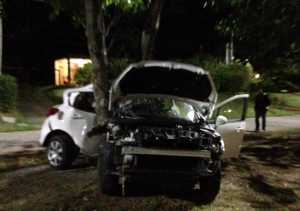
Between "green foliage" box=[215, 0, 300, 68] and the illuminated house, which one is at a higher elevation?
the illuminated house

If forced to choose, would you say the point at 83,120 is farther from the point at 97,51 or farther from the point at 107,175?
the point at 107,175

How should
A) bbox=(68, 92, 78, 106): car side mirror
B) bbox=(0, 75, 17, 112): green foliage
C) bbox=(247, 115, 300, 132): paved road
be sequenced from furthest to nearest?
bbox=(0, 75, 17, 112): green foliage
bbox=(247, 115, 300, 132): paved road
bbox=(68, 92, 78, 106): car side mirror

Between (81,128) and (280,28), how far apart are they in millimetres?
4772

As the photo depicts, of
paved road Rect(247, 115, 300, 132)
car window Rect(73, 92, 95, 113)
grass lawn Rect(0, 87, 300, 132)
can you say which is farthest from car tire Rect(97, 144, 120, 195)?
paved road Rect(247, 115, 300, 132)

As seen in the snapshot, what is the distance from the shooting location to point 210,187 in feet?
22.7

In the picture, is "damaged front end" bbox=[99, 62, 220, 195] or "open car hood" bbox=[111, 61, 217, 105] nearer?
"damaged front end" bbox=[99, 62, 220, 195]

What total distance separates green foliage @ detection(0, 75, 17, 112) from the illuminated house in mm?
13565

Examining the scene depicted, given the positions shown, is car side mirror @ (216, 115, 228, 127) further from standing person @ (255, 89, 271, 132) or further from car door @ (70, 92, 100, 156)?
standing person @ (255, 89, 271, 132)

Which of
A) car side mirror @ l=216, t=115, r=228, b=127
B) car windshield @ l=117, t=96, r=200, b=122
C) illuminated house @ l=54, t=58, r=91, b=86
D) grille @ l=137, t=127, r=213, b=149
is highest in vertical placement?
illuminated house @ l=54, t=58, r=91, b=86

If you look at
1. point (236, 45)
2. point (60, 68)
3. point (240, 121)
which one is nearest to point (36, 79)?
point (60, 68)

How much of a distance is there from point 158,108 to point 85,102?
2.65 metres

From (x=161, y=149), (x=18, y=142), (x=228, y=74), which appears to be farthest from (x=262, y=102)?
(x=228, y=74)

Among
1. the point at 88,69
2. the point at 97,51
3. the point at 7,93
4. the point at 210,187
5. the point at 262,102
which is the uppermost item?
the point at 88,69

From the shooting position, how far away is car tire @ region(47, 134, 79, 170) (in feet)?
31.2
